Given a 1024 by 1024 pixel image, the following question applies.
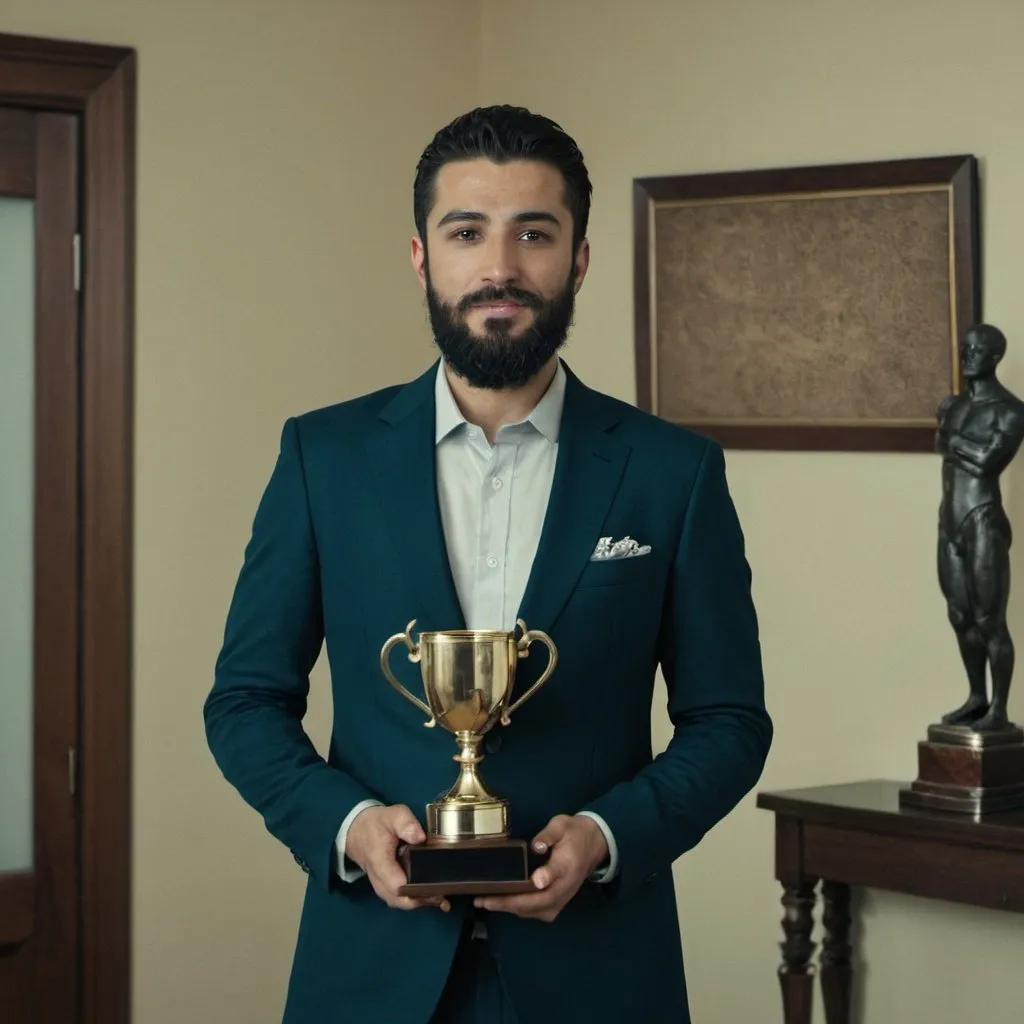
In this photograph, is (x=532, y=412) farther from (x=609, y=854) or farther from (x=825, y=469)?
(x=825, y=469)

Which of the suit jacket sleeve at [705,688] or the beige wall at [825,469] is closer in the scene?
the suit jacket sleeve at [705,688]

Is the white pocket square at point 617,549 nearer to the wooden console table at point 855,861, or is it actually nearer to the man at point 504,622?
the man at point 504,622

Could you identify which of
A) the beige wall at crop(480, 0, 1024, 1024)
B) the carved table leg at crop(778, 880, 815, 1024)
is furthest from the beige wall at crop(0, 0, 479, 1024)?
the carved table leg at crop(778, 880, 815, 1024)

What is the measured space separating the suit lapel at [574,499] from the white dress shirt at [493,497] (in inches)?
1.0

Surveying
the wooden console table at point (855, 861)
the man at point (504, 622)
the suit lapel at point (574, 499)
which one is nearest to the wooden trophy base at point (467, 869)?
the man at point (504, 622)

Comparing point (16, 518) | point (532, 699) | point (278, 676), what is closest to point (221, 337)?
point (16, 518)

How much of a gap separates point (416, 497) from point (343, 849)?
38 centimetres

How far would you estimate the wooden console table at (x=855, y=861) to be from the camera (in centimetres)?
318

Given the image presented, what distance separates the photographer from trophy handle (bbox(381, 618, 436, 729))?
1.70 metres

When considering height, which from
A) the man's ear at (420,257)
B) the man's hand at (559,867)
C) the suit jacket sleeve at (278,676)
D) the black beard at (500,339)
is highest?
the man's ear at (420,257)

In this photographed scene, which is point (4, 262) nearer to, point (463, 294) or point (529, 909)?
point (463, 294)

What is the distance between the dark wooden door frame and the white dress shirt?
1.90 metres

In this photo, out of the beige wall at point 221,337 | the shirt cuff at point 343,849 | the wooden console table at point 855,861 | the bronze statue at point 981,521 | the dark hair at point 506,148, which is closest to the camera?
the shirt cuff at point 343,849

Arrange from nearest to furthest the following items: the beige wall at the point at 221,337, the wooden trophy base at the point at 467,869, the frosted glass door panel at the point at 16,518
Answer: the wooden trophy base at the point at 467,869 → the frosted glass door panel at the point at 16,518 → the beige wall at the point at 221,337
